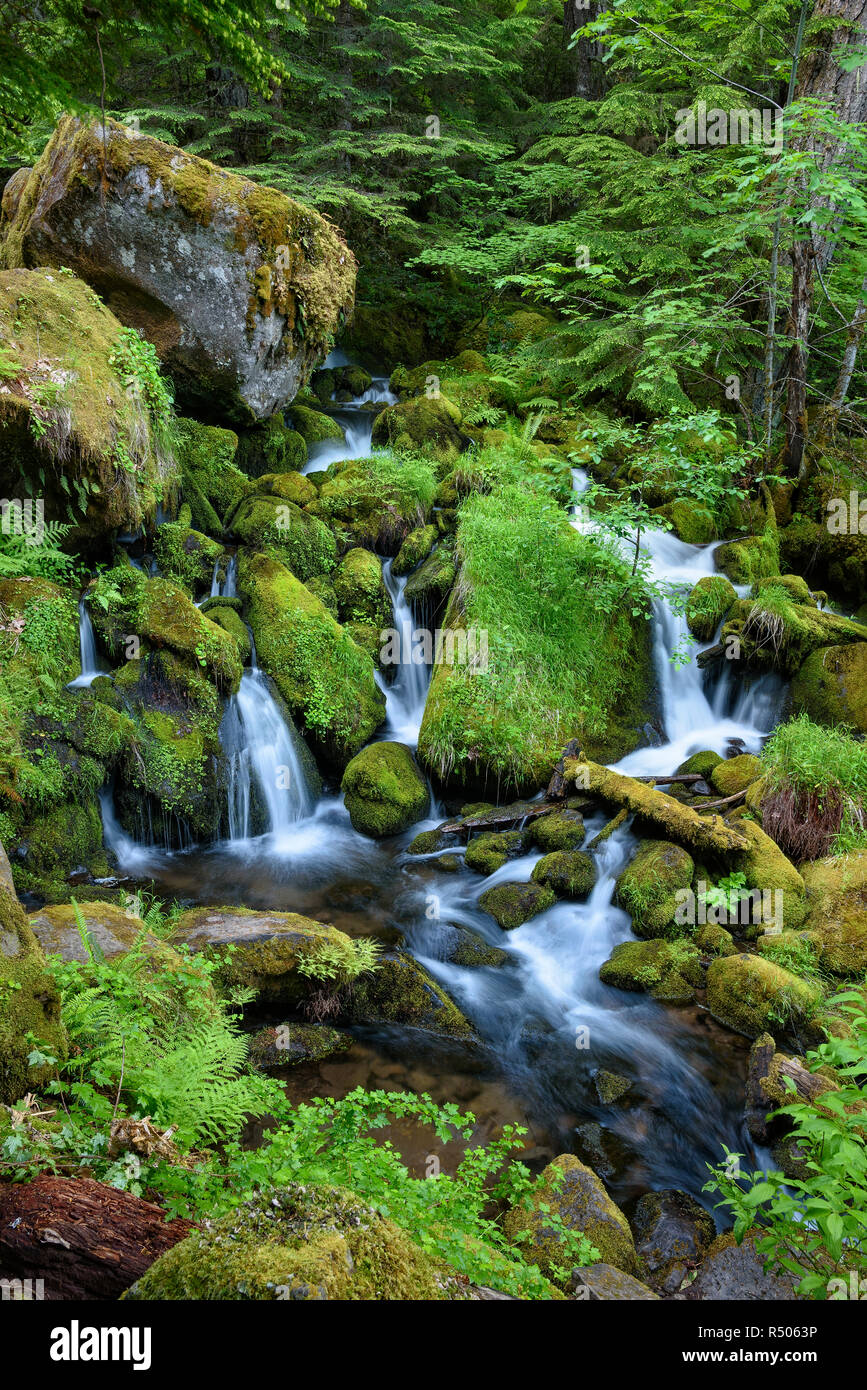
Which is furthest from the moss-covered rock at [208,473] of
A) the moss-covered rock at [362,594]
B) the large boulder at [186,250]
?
the moss-covered rock at [362,594]

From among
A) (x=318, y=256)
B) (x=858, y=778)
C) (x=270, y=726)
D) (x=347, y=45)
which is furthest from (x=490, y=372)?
(x=858, y=778)

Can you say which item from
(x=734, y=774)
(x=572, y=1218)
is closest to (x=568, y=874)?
(x=734, y=774)

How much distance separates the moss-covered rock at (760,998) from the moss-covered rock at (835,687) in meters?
3.99

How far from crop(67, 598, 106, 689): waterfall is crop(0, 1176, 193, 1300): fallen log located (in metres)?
6.32

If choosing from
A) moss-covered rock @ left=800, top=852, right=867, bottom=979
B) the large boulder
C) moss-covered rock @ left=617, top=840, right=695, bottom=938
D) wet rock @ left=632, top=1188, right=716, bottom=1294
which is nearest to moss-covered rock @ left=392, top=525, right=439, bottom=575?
the large boulder

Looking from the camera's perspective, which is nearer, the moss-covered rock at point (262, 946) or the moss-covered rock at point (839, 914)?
the moss-covered rock at point (262, 946)

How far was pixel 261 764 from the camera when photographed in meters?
8.45

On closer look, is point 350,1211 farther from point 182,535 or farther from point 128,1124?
point 182,535

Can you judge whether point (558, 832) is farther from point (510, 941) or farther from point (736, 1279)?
point (736, 1279)

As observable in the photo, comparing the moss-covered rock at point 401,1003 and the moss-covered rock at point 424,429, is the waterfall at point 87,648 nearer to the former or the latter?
the moss-covered rock at point 401,1003

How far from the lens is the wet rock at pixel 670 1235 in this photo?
13.2 feet

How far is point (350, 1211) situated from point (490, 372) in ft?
50.0

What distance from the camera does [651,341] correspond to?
33.1 ft

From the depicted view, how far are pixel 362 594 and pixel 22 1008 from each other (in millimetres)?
7981
